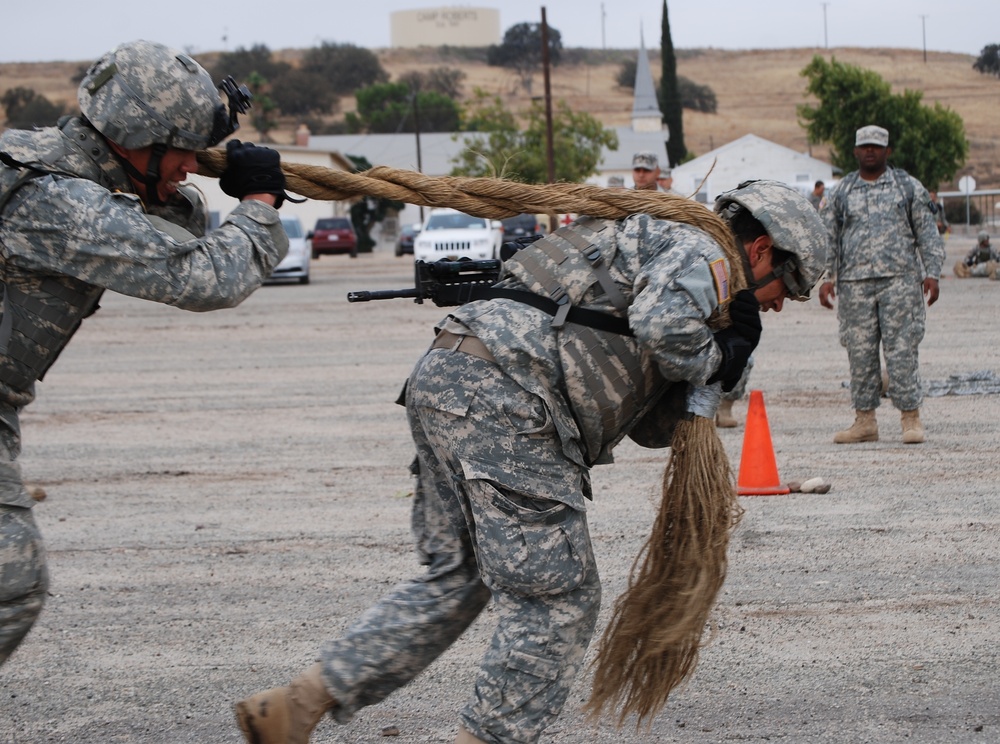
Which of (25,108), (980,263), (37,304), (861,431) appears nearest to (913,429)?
(861,431)

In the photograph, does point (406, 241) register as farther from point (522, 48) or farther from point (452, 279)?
point (522, 48)

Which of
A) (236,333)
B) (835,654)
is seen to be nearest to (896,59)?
(236,333)

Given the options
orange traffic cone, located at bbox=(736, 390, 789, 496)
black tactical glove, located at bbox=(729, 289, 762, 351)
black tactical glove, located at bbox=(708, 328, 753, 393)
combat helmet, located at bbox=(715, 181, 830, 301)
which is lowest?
orange traffic cone, located at bbox=(736, 390, 789, 496)

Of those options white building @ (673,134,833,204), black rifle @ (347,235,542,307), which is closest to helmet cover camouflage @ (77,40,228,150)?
black rifle @ (347,235,542,307)

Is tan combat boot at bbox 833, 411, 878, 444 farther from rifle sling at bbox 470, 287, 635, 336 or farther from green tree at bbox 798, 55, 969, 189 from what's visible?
green tree at bbox 798, 55, 969, 189

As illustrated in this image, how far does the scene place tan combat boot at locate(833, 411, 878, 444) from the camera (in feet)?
28.6

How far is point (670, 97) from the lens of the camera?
87375 mm

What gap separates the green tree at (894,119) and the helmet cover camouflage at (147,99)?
5529 centimetres

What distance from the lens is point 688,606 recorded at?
3561mm

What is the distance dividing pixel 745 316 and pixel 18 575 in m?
2.05

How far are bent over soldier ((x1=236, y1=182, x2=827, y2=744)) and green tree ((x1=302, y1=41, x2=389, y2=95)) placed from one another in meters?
141

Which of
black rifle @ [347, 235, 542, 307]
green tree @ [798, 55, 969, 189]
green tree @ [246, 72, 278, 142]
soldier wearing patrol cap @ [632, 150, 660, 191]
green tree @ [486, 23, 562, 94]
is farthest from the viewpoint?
green tree @ [486, 23, 562, 94]

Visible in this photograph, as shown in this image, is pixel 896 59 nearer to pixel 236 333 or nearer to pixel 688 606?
pixel 236 333

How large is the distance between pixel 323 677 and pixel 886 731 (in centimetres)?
182
